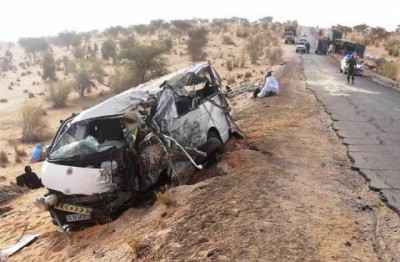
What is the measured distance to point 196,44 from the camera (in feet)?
172

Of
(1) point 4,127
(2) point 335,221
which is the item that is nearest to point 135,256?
(2) point 335,221

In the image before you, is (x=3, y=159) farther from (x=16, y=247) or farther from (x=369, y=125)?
(x=369, y=125)

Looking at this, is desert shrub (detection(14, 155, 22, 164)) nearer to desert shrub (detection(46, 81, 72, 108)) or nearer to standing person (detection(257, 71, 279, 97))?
standing person (detection(257, 71, 279, 97))

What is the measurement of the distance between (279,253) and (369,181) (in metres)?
4.00

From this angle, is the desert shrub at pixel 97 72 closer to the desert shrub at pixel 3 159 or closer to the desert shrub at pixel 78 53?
the desert shrub at pixel 78 53

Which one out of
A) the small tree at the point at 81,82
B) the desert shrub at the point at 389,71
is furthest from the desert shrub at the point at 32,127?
the desert shrub at the point at 389,71

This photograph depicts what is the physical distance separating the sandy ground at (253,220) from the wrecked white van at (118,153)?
41 cm

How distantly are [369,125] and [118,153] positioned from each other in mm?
9017

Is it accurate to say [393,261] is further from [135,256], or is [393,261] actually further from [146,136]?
[146,136]

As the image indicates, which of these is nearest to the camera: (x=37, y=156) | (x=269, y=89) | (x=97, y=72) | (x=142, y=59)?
(x=37, y=156)

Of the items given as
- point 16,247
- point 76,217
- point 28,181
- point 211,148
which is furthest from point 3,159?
point 76,217

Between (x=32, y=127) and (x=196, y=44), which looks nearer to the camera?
(x=32, y=127)

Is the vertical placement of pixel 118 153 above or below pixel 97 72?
above

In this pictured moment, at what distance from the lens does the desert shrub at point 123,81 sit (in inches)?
1305
